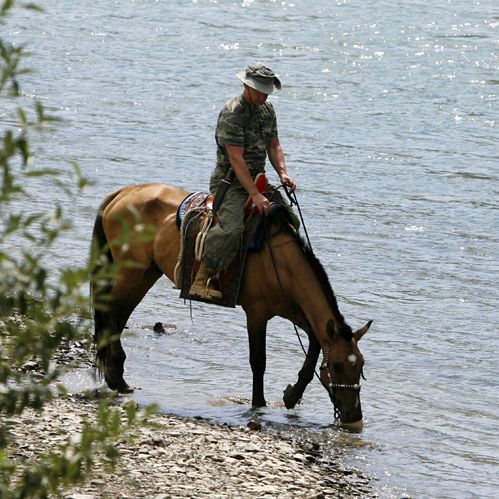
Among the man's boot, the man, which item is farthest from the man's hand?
the man's boot

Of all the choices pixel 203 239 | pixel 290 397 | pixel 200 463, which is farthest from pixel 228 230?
pixel 200 463

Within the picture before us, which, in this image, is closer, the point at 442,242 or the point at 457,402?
the point at 457,402

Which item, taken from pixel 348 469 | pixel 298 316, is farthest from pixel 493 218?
pixel 348 469

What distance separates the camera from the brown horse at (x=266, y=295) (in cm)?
986

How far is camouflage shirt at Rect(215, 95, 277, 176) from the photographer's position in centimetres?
980

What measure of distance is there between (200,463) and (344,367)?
1937 millimetres

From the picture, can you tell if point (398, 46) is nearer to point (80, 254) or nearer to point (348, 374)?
point (80, 254)

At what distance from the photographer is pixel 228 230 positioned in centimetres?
985

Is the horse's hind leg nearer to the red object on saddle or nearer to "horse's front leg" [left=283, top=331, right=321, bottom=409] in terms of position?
the red object on saddle

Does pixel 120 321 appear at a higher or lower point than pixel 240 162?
lower

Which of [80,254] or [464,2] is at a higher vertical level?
[464,2]

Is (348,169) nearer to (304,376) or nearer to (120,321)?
(120,321)

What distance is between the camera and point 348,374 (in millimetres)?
9844

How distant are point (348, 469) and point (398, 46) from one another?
23.6m
